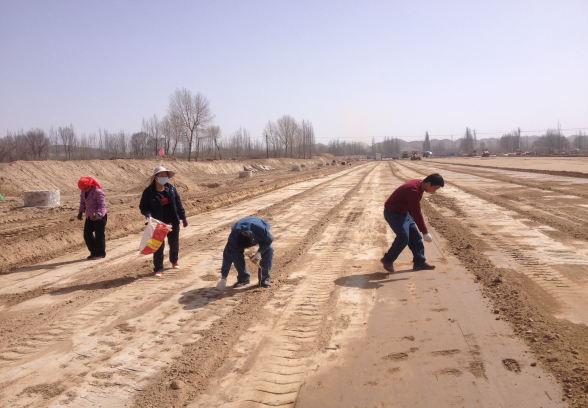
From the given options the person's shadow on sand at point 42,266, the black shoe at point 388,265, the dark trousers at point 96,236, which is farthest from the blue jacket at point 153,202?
the black shoe at point 388,265

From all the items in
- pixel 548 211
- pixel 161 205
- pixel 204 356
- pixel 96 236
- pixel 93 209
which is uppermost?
pixel 161 205

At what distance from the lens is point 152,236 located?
635 cm

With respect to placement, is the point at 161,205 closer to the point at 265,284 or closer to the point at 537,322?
the point at 265,284

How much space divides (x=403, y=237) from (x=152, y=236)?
3791 millimetres

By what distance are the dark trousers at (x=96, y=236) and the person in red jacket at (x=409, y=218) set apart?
5.14 metres

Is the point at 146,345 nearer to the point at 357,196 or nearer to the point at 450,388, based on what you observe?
the point at 450,388

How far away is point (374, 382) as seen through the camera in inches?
136

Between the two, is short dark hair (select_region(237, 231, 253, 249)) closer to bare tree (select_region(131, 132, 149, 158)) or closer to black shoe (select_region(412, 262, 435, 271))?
black shoe (select_region(412, 262, 435, 271))

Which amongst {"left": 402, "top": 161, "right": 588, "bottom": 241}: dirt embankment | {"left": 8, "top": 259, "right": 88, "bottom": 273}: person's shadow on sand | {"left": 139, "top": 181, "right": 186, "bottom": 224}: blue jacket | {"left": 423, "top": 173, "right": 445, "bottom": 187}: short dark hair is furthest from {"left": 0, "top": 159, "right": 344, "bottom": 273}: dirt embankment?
{"left": 402, "top": 161, "right": 588, "bottom": 241}: dirt embankment

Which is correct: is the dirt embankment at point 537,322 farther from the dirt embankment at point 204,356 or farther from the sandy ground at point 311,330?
the dirt embankment at point 204,356

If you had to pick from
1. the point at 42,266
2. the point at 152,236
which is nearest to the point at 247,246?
the point at 152,236

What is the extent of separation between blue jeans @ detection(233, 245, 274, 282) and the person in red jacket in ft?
6.27

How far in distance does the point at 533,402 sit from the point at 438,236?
626 cm

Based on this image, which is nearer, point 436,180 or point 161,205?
point 436,180
